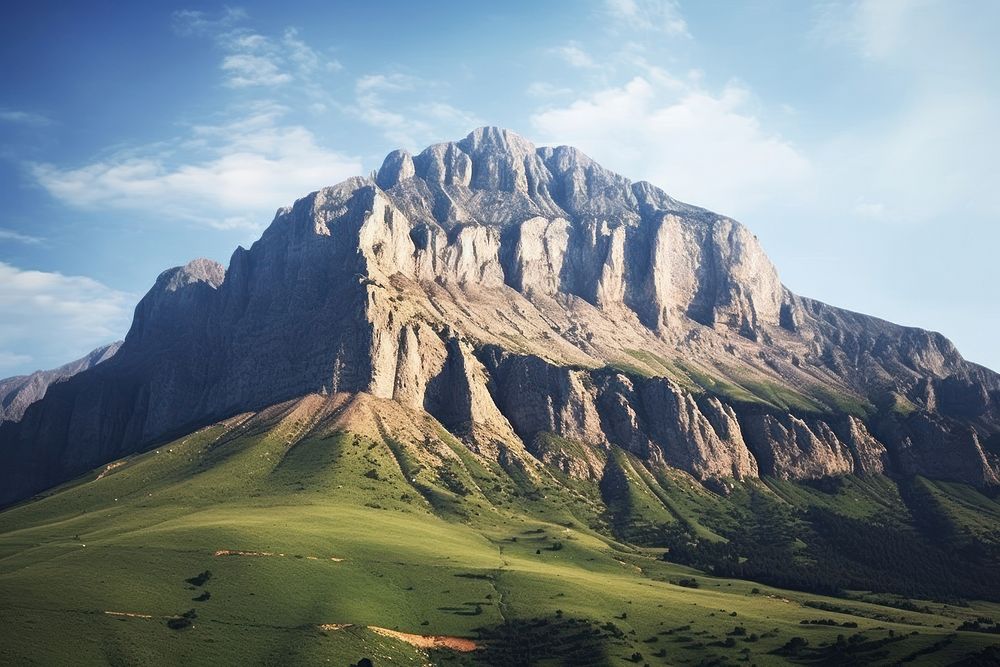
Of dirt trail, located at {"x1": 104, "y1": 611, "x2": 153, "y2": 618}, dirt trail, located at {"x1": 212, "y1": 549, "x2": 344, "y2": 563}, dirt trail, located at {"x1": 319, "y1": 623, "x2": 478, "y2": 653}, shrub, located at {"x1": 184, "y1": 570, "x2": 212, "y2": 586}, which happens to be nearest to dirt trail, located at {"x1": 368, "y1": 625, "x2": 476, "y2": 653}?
dirt trail, located at {"x1": 319, "y1": 623, "x2": 478, "y2": 653}

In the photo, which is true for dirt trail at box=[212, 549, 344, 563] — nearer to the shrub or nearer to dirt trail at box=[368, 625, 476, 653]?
the shrub

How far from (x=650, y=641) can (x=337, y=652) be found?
6529 centimetres

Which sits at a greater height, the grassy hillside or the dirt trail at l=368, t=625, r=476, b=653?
the grassy hillside

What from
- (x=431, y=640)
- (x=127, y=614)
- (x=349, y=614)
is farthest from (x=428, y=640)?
(x=127, y=614)

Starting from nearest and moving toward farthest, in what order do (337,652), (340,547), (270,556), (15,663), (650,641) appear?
(15,663) < (337,652) < (650,641) < (270,556) < (340,547)

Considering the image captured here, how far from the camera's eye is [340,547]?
19200 centimetres

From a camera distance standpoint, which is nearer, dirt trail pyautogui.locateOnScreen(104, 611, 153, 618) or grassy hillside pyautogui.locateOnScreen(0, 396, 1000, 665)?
grassy hillside pyautogui.locateOnScreen(0, 396, 1000, 665)

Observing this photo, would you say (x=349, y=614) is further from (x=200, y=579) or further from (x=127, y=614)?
(x=127, y=614)

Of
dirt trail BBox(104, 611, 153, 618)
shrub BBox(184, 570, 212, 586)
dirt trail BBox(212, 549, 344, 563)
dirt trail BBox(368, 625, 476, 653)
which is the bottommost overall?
dirt trail BBox(368, 625, 476, 653)

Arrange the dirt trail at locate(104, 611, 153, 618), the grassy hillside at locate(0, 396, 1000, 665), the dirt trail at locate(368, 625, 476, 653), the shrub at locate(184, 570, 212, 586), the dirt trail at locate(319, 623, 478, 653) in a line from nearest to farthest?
the grassy hillside at locate(0, 396, 1000, 665), the dirt trail at locate(104, 611, 153, 618), the dirt trail at locate(319, 623, 478, 653), the dirt trail at locate(368, 625, 476, 653), the shrub at locate(184, 570, 212, 586)

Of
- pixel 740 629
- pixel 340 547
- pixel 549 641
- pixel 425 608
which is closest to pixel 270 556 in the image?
pixel 340 547

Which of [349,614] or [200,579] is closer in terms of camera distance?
[349,614]

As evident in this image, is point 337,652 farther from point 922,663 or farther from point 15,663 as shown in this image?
point 922,663

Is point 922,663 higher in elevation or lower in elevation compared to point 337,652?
higher
